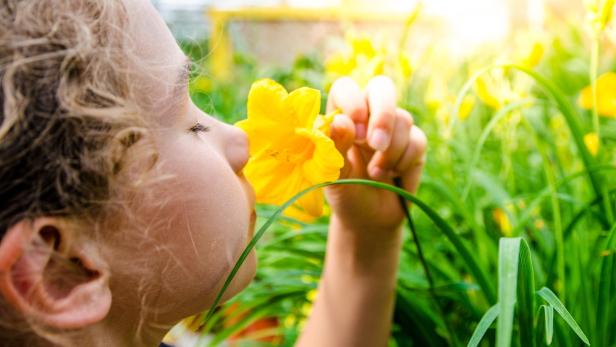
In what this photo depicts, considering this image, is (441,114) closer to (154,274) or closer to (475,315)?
(475,315)

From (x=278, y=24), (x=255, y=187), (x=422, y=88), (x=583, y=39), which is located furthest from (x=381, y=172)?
(x=278, y=24)

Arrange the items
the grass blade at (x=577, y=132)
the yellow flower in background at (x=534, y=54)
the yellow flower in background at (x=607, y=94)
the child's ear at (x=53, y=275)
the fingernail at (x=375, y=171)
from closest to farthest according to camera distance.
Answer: the child's ear at (x=53, y=275)
the grass blade at (x=577, y=132)
the fingernail at (x=375, y=171)
the yellow flower in background at (x=534, y=54)
the yellow flower in background at (x=607, y=94)

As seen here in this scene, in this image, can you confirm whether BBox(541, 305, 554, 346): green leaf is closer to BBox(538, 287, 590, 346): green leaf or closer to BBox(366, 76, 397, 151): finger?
BBox(538, 287, 590, 346): green leaf

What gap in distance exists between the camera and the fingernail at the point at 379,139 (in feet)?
2.67

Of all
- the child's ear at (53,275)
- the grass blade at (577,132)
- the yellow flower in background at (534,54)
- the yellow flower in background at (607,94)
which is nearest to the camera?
the child's ear at (53,275)

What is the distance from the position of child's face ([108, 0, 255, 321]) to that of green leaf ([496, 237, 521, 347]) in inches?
10.8

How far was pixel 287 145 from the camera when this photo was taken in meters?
0.77

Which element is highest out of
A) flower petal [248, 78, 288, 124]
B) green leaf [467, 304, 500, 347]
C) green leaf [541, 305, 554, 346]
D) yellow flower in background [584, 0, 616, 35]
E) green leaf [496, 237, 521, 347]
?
yellow flower in background [584, 0, 616, 35]

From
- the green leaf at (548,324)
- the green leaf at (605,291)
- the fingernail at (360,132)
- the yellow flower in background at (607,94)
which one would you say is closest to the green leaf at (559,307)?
the green leaf at (548,324)

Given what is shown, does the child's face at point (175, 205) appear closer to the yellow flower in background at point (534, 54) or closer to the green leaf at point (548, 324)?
the green leaf at point (548, 324)

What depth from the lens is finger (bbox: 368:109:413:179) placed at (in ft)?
2.91

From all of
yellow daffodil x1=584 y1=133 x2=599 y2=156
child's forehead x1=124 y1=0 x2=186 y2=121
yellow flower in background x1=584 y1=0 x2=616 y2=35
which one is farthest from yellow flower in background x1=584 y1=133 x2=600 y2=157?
child's forehead x1=124 y1=0 x2=186 y2=121

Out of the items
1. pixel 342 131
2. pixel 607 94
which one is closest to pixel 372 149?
pixel 342 131

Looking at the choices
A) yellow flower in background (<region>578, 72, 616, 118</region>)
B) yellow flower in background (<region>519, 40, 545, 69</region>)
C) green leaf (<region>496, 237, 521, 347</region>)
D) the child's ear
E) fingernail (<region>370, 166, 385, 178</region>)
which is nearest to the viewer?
green leaf (<region>496, 237, 521, 347</region>)
